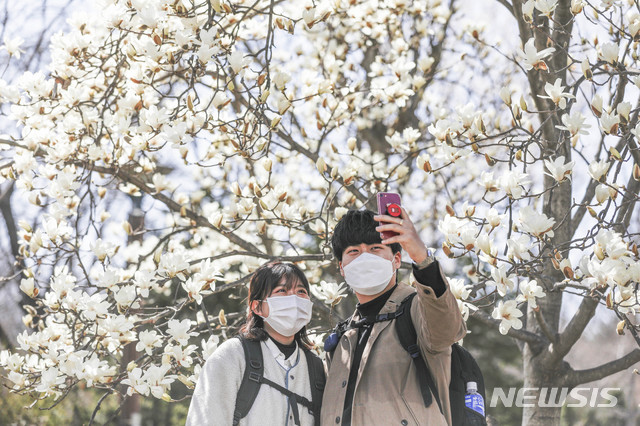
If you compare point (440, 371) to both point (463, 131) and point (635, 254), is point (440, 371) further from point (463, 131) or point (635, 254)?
point (463, 131)

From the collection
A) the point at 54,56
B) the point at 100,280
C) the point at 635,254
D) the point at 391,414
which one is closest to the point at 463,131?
the point at 635,254

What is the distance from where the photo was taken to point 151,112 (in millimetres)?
2709

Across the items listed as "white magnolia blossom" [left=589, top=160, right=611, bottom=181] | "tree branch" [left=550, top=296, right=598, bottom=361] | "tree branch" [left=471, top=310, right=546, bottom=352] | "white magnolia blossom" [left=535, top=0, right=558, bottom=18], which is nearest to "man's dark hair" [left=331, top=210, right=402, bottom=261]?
"white magnolia blossom" [left=589, top=160, right=611, bottom=181]

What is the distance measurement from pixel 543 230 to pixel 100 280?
1907mm

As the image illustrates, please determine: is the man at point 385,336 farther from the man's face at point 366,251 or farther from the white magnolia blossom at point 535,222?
the white magnolia blossom at point 535,222

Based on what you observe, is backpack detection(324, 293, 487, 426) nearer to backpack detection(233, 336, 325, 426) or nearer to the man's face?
the man's face

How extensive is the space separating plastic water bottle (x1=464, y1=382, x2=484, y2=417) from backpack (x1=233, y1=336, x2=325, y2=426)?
49 cm

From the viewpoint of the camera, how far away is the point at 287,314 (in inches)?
88.3

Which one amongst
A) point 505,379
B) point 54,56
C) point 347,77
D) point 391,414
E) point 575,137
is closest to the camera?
point 391,414

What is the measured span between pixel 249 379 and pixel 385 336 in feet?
1.47

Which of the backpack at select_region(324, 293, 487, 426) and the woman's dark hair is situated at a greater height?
the woman's dark hair

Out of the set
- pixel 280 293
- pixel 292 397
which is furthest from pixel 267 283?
pixel 292 397

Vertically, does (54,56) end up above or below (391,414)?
above

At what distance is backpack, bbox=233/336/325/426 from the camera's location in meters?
2.05
